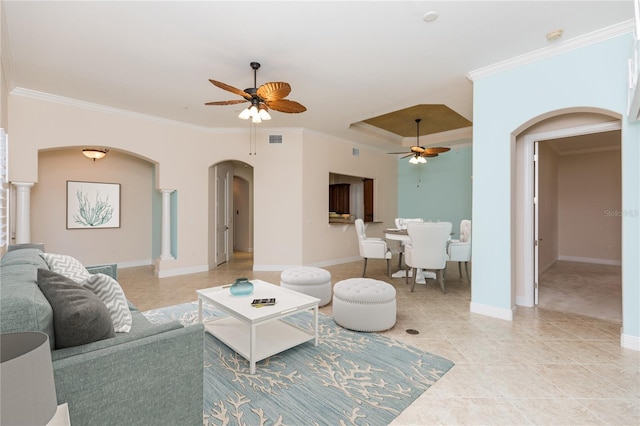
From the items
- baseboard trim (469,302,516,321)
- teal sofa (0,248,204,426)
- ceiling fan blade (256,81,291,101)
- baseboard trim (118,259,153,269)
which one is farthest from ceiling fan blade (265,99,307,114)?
baseboard trim (118,259,153,269)

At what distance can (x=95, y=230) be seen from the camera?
246 inches

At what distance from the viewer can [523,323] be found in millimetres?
3393

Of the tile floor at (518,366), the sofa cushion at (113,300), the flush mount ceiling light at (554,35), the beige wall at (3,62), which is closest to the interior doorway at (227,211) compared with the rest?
the tile floor at (518,366)

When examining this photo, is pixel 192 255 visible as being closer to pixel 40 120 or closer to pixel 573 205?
pixel 40 120

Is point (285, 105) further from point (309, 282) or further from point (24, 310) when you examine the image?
point (24, 310)

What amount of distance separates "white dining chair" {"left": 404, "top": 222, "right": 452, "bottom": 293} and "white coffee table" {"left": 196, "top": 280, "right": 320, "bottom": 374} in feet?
7.56

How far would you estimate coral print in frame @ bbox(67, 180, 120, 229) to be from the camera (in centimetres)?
597

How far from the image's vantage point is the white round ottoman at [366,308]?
310 centimetres

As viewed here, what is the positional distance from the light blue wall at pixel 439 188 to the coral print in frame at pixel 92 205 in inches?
275

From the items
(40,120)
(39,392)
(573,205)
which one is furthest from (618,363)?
(40,120)

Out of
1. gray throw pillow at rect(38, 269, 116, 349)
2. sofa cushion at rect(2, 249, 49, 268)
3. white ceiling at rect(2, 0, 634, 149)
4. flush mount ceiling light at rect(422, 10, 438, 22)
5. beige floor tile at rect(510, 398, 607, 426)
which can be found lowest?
beige floor tile at rect(510, 398, 607, 426)

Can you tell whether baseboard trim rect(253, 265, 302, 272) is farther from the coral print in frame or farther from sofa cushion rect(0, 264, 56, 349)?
sofa cushion rect(0, 264, 56, 349)

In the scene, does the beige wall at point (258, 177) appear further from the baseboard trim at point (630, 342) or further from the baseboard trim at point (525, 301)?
the baseboard trim at point (630, 342)

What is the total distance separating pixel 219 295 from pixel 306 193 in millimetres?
3732
